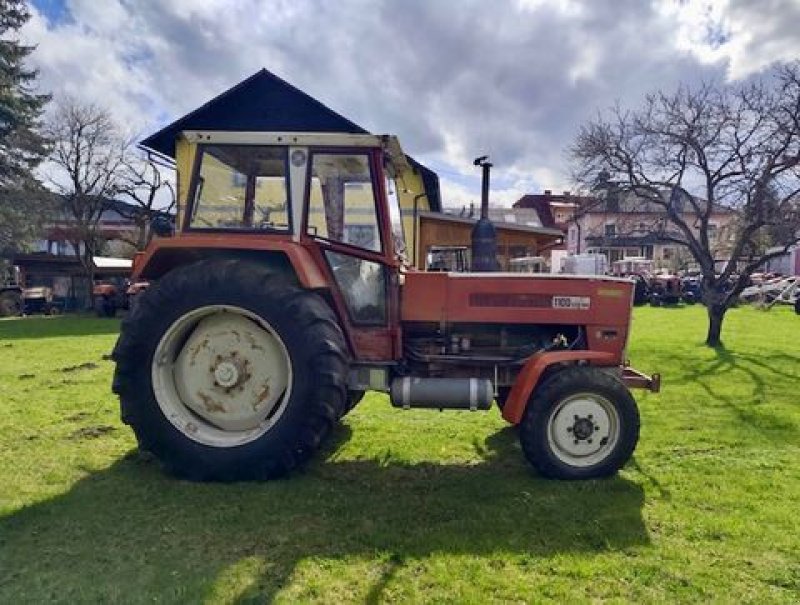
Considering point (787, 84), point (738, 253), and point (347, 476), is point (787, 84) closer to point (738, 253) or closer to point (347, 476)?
point (738, 253)

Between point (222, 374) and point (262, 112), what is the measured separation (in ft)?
43.9

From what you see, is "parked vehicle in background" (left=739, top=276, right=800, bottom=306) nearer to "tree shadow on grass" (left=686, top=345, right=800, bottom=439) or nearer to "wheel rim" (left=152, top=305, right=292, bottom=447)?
"tree shadow on grass" (left=686, top=345, right=800, bottom=439)

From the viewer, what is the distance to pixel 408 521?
11.8ft

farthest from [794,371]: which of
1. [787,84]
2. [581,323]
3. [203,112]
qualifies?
[203,112]

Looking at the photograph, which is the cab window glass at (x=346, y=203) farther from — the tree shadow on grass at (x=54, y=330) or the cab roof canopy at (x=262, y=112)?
the tree shadow on grass at (x=54, y=330)

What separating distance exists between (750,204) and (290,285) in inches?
466

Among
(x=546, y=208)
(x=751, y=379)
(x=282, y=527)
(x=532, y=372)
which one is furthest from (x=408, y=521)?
(x=546, y=208)

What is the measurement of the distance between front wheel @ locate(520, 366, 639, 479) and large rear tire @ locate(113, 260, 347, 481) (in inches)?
55.5

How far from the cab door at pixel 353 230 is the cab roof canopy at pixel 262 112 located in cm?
1098

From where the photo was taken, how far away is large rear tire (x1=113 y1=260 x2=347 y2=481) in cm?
399

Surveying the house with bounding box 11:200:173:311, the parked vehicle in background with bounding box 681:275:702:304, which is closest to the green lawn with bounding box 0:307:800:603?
the house with bounding box 11:200:173:311

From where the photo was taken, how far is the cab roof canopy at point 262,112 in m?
15.4

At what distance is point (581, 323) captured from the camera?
15.2 feet

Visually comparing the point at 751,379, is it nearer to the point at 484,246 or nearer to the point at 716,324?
the point at 716,324
